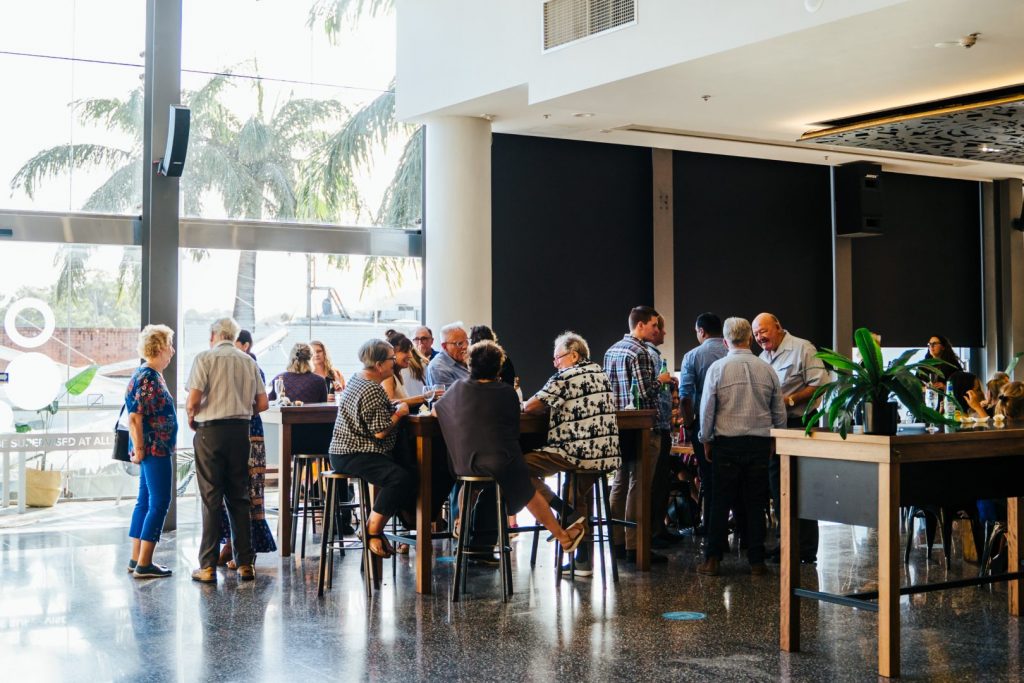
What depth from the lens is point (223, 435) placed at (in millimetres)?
6754

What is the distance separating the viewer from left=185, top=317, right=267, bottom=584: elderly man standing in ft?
22.1

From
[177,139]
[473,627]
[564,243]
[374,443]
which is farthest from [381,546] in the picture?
[564,243]

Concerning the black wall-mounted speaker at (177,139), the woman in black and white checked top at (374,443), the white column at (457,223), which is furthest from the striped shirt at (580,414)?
the black wall-mounted speaker at (177,139)

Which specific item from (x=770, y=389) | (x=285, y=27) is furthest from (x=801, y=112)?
(x=285, y=27)

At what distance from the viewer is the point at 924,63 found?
8070mm

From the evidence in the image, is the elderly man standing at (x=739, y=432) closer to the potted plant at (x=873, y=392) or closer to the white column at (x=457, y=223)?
the potted plant at (x=873, y=392)

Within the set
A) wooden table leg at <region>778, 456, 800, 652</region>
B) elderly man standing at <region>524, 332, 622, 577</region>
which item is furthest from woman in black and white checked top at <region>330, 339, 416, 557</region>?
wooden table leg at <region>778, 456, 800, 652</region>

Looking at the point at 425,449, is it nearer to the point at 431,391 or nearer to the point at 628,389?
the point at 431,391

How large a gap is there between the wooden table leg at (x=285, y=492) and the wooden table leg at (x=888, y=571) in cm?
421

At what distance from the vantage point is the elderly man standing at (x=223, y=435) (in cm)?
673

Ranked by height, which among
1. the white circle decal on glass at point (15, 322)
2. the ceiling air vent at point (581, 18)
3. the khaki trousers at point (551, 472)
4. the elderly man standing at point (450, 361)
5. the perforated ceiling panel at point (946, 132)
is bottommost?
the khaki trousers at point (551, 472)

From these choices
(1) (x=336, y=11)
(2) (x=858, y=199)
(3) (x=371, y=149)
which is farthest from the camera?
(2) (x=858, y=199)

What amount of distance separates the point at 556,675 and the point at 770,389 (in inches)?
119

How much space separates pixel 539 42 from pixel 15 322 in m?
4.97
